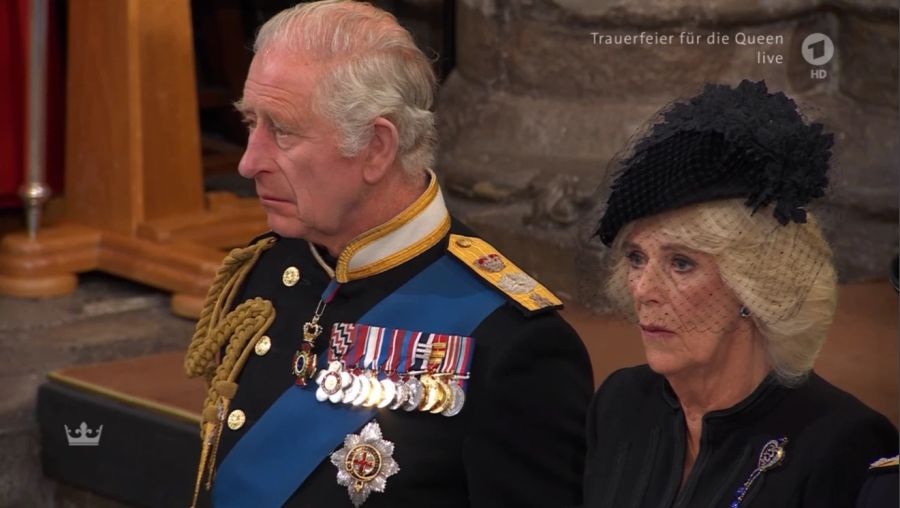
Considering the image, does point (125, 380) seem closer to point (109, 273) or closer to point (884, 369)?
point (109, 273)

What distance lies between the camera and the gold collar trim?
2.89m

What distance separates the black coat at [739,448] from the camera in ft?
7.54

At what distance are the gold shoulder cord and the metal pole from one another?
6.68 feet

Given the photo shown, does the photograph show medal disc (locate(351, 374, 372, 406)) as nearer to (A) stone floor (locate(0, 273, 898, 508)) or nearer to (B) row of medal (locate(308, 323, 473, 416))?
(B) row of medal (locate(308, 323, 473, 416))

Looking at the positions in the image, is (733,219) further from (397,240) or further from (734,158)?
(397,240)

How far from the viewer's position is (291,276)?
305 cm

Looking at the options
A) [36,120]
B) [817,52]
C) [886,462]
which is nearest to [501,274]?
[886,462]

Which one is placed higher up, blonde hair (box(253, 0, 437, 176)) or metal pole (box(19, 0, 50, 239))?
blonde hair (box(253, 0, 437, 176))

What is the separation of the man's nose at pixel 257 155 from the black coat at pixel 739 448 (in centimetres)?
64

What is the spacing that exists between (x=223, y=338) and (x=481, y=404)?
21.3 inches

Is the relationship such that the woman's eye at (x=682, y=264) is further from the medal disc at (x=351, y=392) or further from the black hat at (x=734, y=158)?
the medal disc at (x=351, y=392)

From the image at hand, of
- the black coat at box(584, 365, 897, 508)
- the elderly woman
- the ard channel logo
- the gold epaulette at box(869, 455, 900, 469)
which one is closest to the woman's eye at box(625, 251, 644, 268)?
the elderly woman

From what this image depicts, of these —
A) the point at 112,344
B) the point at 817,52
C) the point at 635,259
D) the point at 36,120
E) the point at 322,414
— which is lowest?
the point at 112,344

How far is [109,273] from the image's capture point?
5309 mm
